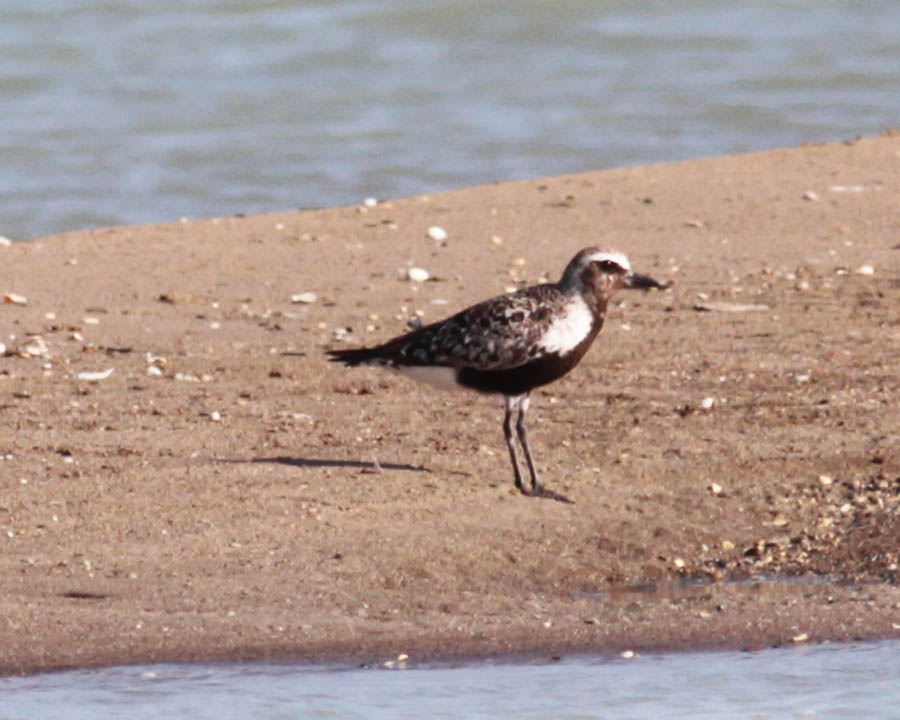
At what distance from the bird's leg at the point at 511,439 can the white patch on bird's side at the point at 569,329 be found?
305mm

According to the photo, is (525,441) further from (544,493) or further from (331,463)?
(331,463)

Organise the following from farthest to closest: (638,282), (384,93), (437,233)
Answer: (384,93) < (437,233) < (638,282)

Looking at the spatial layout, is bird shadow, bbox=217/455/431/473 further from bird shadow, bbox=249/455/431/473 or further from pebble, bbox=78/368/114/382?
pebble, bbox=78/368/114/382

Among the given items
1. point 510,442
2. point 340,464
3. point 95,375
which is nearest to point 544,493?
point 510,442

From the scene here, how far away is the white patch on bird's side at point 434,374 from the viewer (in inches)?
296

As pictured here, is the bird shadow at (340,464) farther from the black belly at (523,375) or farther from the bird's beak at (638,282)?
the bird's beak at (638,282)

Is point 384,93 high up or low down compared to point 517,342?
up

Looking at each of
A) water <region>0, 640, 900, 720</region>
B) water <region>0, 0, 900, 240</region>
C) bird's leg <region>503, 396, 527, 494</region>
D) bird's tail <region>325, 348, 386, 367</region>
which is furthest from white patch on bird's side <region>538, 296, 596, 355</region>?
water <region>0, 0, 900, 240</region>

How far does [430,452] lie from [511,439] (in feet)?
1.47

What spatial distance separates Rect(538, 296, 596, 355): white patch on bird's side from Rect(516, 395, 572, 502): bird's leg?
12.4 inches

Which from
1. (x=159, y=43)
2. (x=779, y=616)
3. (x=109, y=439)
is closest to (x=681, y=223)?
(x=109, y=439)

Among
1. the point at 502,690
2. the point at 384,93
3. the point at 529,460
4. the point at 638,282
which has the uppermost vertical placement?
the point at 384,93

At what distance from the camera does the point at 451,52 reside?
1956 centimetres

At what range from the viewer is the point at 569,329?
7.42 m
